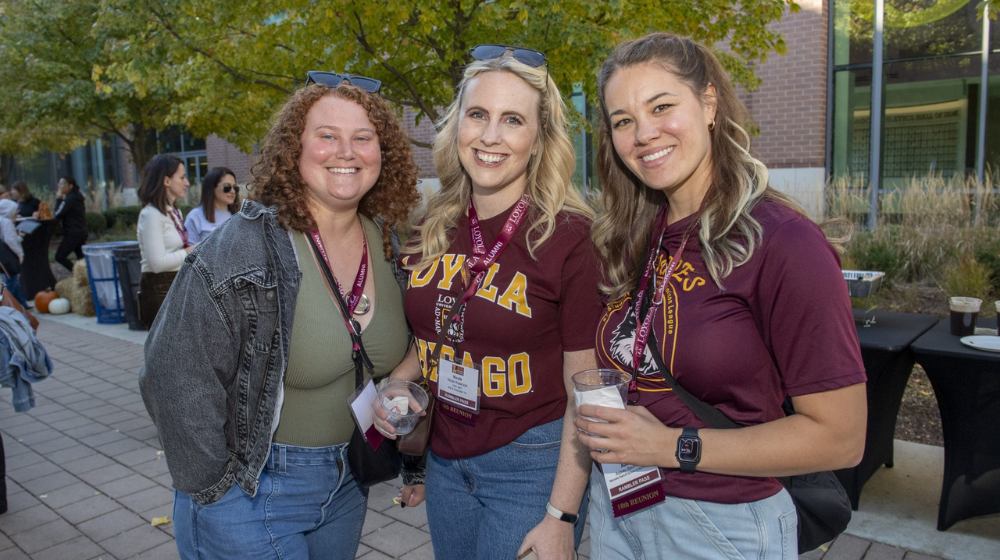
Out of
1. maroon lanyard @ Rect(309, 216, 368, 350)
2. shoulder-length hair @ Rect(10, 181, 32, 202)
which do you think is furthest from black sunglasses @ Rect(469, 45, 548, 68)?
shoulder-length hair @ Rect(10, 181, 32, 202)

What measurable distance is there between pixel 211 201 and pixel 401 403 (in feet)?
17.6

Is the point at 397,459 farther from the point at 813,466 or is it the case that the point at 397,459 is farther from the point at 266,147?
the point at 813,466

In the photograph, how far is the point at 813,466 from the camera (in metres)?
1.49

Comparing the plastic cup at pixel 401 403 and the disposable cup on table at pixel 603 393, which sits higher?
the disposable cup on table at pixel 603 393

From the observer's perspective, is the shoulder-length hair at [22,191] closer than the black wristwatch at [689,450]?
No

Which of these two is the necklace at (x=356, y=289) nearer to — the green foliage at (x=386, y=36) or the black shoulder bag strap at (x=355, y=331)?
the black shoulder bag strap at (x=355, y=331)

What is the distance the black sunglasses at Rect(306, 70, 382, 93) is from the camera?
2229mm

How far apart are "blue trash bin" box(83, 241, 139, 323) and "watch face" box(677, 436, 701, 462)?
8.72 m

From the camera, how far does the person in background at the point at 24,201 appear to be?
13.4 metres

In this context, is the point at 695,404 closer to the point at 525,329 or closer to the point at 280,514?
the point at 525,329

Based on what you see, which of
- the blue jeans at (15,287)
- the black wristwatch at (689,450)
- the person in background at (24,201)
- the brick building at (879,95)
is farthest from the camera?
the person in background at (24,201)

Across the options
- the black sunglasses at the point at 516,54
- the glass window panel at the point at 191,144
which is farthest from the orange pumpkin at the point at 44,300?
the glass window panel at the point at 191,144

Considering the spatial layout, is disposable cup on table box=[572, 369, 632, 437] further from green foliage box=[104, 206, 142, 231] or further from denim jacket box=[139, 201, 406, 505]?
green foliage box=[104, 206, 142, 231]

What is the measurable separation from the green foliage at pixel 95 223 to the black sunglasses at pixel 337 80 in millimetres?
20072
